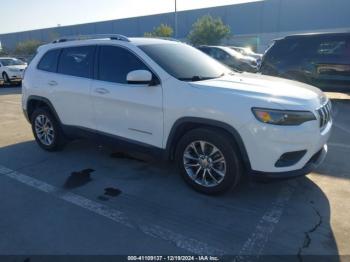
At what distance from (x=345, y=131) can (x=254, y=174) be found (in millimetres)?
4103

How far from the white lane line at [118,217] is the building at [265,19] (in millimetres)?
44721

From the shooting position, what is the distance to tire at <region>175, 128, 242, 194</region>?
3.52 meters

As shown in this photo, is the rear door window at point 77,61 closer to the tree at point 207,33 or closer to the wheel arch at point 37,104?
the wheel arch at point 37,104

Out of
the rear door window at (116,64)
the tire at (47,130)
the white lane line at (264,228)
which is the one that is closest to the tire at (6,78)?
the tire at (47,130)

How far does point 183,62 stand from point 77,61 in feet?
5.60

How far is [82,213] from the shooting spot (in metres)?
3.51

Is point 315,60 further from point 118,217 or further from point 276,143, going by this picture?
point 118,217

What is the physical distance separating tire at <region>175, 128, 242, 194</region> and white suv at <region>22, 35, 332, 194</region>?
11 mm

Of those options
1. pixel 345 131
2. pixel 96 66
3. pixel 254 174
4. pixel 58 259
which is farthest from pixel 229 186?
pixel 345 131

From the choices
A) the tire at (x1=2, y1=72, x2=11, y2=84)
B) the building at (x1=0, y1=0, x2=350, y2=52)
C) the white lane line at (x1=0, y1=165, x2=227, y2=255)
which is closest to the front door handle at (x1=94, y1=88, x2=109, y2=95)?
the white lane line at (x1=0, y1=165, x2=227, y2=255)

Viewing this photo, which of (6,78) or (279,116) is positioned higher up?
(279,116)

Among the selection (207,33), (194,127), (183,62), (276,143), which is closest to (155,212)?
(194,127)

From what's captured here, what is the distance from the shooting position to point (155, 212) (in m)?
3.52

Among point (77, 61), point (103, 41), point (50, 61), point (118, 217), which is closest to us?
point (118, 217)
